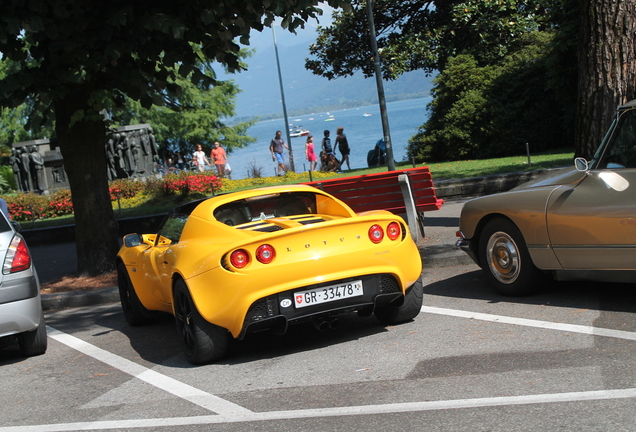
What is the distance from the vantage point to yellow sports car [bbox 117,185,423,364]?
5543 mm

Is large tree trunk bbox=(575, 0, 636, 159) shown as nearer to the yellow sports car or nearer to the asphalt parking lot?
the asphalt parking lot

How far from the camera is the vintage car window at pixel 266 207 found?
20.9ft

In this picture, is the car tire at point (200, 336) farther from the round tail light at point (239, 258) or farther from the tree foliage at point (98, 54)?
the tree foliage at point (98, 54)

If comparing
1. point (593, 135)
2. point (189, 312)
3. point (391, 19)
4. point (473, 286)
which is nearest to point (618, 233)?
point (473, 286)

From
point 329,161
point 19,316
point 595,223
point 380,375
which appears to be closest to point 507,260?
point 595,223

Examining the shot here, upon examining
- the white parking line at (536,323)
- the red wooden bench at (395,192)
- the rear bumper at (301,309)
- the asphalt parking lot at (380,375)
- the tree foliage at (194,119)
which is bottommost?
the white parking line at (536,323)

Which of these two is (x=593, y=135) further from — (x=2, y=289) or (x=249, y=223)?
(x=2, y=289)

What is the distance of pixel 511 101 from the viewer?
26.8 metres

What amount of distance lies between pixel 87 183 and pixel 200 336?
556 cm

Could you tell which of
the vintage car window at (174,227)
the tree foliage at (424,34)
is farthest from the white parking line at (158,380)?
the tree foliage at (424,34)

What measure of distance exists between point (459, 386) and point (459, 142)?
22703 millimetres

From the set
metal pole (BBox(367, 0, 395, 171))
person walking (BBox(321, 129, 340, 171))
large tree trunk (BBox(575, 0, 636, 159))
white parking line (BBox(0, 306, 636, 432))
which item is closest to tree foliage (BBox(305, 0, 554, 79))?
person walking (BBox(321, 129, 340, 171))

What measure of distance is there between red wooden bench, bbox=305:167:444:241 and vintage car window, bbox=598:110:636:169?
4.04m

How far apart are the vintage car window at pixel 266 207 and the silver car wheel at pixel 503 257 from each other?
1719 millimetres
